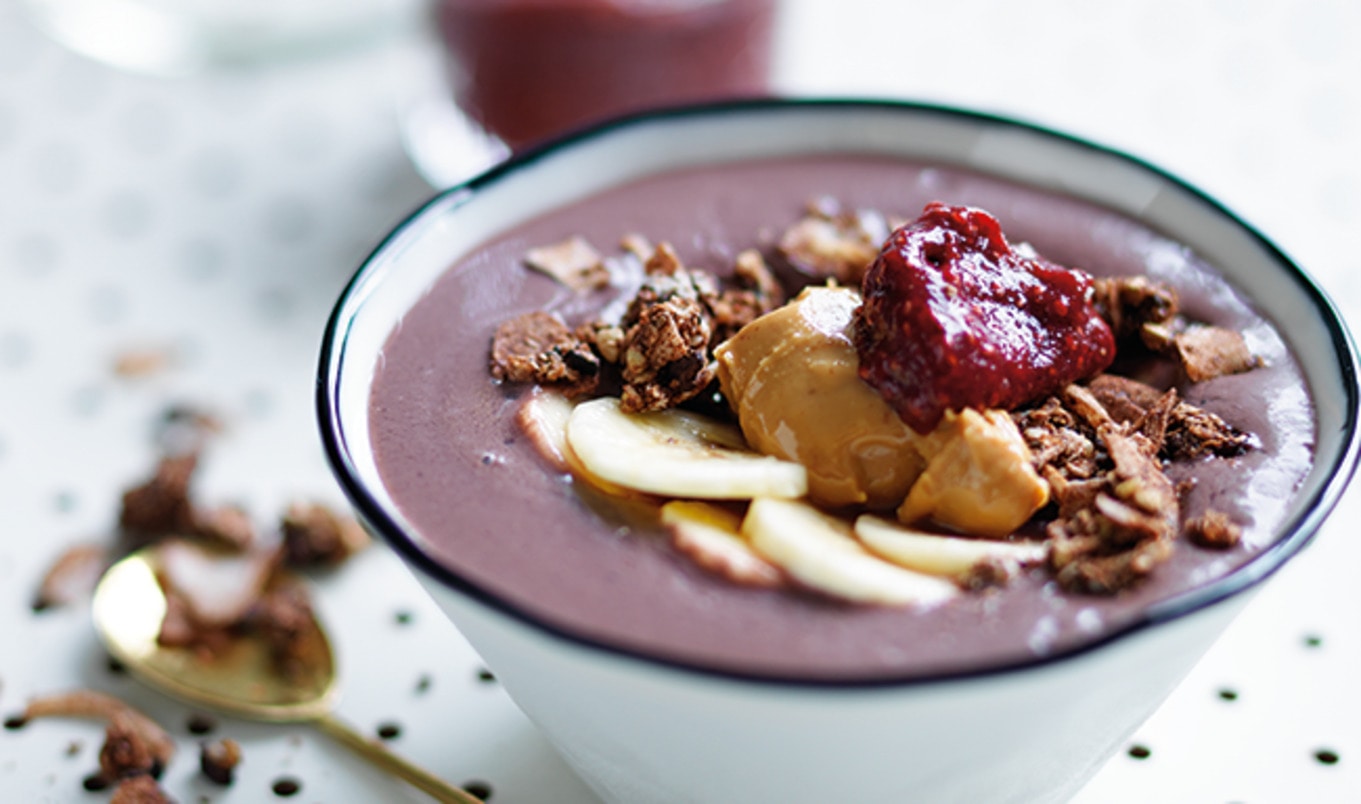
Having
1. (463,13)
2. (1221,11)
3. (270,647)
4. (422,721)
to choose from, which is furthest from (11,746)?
(1221,11)

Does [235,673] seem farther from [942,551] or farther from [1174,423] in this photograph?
[1174,423]

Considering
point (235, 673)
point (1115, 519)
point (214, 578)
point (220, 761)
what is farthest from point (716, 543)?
point (214, 578)

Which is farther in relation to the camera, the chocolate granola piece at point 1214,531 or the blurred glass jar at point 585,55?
the blurred glass jar at point 585,55

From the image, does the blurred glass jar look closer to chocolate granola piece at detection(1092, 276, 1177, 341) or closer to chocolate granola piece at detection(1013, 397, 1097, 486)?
chocolate granola piece at detection(1092, 276, 1177, 341)

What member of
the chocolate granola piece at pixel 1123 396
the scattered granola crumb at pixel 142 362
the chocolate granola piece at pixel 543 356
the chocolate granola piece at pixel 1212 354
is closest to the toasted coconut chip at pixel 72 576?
the scattered granola crumb at pixel 142 362

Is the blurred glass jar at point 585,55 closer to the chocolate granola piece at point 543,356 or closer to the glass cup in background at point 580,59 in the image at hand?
the glass cup in background at point 580,59

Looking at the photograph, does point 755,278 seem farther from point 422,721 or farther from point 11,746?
point 11,746
